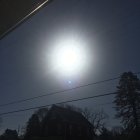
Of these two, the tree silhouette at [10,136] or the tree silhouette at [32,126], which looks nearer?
the tree silhouette at [32,126]

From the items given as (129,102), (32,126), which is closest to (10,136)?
(32,126)

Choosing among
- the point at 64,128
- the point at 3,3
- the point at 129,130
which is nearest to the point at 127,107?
the point at 129,130

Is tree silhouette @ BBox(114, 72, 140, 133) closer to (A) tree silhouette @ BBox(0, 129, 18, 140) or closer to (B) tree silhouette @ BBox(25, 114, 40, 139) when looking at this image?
(B) tree silhouette @ BBox(25, 114, 40, 139)

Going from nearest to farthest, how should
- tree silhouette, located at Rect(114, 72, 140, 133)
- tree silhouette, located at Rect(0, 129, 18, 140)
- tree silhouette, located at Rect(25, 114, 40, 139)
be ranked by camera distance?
tree silhouette, located at Rect(114, 72, 140, 133) < tree silhouette, located at Rect(25, 114, 40, 139) < tree silhouette, located at Rect(0, 129, 18, 140)

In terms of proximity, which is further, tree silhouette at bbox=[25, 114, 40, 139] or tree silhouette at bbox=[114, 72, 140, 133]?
tree silhouette at bbox=[25, 114, 40, 139]

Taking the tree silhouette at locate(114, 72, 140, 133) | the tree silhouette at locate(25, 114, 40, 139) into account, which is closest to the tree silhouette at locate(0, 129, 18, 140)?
the tree silhouette at locate(25, 114, 40, 139)

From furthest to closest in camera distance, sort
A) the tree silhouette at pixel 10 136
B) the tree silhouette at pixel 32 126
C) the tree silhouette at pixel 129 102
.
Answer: the tree silhouette at pixel 10 136 < the tree silhouette at pixel 32 126 < the tree silhouette at pixel 129 102

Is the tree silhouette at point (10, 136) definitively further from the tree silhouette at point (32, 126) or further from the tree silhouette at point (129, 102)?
the tree silhouette at point (129, 102)

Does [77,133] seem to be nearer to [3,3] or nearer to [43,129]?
[43,129]

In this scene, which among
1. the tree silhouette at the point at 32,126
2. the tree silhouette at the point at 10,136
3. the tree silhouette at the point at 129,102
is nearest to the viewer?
the tree silhouette at the point at 129,102

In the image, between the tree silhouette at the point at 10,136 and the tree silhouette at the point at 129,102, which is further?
the tree silhouette at the point at 10,136

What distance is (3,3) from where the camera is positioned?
1715 millimetres

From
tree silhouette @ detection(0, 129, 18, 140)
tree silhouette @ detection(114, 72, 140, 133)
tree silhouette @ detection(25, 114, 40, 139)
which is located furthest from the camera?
tree silhouette @ detection(0, 129, 18, 140)

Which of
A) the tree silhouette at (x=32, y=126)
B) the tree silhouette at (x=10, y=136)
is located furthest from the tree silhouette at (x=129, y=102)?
the tree silhouette at (x=10, y=136)
